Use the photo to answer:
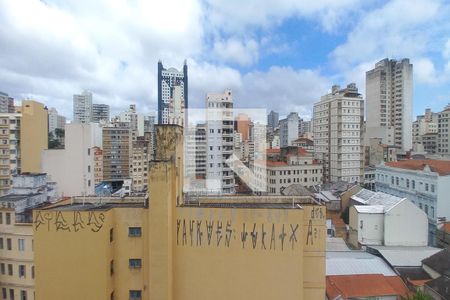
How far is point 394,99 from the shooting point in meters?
64.8

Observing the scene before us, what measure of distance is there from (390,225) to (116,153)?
139 ft

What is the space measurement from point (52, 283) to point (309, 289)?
850cm

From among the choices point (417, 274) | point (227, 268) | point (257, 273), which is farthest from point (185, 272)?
point (417, 274)

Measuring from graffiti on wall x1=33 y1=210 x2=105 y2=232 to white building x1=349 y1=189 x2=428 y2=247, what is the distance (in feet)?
58.1

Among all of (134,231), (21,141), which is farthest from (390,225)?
(21,141)

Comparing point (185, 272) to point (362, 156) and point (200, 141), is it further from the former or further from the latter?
point (362, 156)

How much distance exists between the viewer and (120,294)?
34.9ft

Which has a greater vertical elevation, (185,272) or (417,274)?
(185,272)

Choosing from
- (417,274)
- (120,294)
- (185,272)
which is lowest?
(417,274)

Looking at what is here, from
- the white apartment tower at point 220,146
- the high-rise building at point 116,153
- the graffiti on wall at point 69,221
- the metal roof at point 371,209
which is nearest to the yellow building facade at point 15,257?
the graffiti on wall at point 69,221

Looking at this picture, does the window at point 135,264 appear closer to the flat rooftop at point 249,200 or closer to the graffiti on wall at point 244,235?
the graffiti on wall at point 244,235

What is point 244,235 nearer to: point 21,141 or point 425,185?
point 425,185

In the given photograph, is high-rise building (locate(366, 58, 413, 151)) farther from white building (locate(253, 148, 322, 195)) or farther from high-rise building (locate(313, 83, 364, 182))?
white building (locate(253, 148, 322, 195))

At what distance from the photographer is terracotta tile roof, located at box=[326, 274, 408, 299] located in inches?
542
